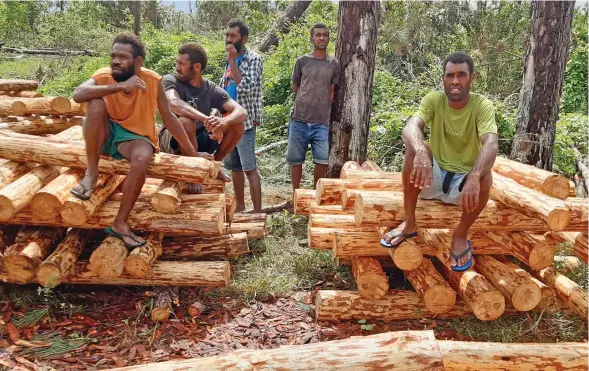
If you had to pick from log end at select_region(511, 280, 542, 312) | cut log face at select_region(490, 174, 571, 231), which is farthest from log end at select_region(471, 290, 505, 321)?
cut log face at select_region(490, 174, 571, 231)

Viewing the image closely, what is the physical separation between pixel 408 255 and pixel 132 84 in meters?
2.74

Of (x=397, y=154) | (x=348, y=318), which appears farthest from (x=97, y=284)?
(x=397, y=154)

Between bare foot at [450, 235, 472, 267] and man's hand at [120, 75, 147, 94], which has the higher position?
man's hand at [120, 75, 147, 94]

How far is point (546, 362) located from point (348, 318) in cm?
160

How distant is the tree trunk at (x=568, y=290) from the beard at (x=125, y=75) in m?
4.22

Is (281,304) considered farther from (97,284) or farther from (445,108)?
(445,108)

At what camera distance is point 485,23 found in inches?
534

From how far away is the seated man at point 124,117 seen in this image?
14.2 feet

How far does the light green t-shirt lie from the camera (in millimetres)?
4203

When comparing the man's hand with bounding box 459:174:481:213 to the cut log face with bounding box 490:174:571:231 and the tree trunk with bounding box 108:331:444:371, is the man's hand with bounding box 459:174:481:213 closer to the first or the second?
the cut log face with bounding box 490:174:571:231

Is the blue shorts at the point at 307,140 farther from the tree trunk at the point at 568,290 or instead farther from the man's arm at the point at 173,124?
the tree trunk at the point at 568,290

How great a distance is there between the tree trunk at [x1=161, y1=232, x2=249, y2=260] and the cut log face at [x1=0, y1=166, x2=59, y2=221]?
1306mm

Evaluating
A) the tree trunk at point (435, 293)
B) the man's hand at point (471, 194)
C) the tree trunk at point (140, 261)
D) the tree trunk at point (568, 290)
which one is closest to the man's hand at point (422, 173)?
the man's hand at point (471, 194)

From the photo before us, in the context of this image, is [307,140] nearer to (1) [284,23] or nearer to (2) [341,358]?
(2) [341,358]
